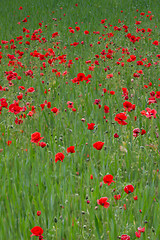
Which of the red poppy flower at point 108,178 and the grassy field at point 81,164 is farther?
the grassy field at point 81,164

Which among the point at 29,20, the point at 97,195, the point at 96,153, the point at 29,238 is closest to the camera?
the point at 29,238

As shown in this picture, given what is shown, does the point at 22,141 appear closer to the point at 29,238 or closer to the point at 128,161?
the point at 128,161

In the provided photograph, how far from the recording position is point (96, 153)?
2643mm

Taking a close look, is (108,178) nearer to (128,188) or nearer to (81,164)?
(128,188)

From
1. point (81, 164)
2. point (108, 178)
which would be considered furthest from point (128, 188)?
point (81, 164)

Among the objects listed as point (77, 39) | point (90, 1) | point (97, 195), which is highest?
point (90, 1)

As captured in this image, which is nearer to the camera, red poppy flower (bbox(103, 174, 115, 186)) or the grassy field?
red poppy flower (bbox(103, 174, 115, 186))

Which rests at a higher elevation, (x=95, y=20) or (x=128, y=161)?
(x=95, y=20)

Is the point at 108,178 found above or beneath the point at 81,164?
above

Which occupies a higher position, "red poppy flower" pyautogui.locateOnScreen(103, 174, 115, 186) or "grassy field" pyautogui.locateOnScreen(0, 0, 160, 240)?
"red poppy flower" pyautogui.locateOnScreen(103, 174, 115, 186)

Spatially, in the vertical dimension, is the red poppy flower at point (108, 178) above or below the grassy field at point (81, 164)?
above

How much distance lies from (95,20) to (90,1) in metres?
3.19

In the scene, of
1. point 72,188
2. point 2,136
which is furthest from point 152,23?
point 72,188

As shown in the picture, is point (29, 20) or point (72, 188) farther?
point (29, 20)
